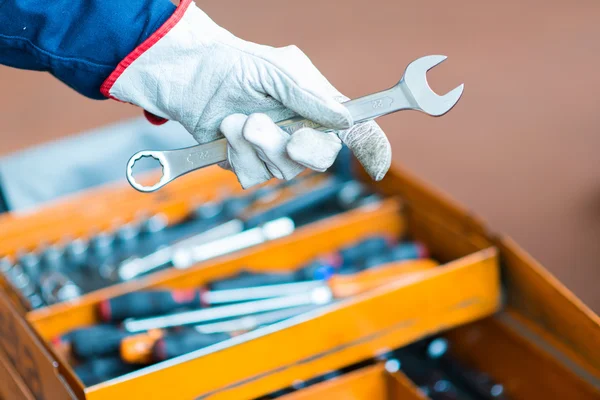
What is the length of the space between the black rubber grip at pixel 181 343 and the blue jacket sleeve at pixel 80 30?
14.2 inches

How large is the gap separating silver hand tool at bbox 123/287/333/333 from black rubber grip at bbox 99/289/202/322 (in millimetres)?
18

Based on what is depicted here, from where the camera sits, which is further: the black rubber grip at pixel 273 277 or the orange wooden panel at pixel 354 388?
the black rubber grip at pixel 273 277

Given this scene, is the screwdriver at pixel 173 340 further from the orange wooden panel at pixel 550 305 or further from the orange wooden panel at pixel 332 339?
the orange wooden panel at pixel 550 305

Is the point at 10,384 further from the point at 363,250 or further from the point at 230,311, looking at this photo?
the point at 363,250

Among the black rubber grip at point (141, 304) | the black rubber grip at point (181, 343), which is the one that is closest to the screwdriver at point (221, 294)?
the black rubber grip at point (141, 304)

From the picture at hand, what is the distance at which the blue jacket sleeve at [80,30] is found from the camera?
91cm

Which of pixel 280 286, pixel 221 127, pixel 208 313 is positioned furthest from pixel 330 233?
pixel 221 127

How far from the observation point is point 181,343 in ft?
3.54

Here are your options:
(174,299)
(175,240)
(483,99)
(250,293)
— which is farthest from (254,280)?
(483,99)

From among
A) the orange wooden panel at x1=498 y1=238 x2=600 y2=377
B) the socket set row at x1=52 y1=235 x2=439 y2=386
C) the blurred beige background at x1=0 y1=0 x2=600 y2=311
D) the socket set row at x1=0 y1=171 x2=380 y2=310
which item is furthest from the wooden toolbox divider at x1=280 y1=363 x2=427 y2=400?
the blurred beige background at x1=0 y1=0 x2=600 y2=311

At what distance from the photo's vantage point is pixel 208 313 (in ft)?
3.96

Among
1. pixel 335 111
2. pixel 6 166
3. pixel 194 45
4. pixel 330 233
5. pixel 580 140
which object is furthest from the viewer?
pixel 580 140

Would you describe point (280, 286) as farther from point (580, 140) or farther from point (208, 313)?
point (580, 140)

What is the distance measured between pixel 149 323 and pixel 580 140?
157 centimetres
